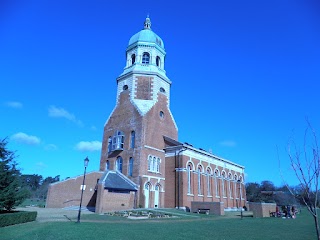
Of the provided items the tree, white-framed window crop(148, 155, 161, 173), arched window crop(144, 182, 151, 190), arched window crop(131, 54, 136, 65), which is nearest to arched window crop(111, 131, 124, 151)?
white-framed window crop(148, 155, 161, 173)

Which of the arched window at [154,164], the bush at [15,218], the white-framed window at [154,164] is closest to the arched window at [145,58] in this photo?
the white-framed window at [154,164]

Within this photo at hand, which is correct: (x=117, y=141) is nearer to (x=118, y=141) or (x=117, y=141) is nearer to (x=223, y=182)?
(x=118, y=141)

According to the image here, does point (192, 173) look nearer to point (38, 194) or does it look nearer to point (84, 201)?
point (84, 201)

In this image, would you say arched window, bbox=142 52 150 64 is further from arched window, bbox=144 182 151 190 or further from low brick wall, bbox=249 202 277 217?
low brick wall, bbox=249 202 277 217

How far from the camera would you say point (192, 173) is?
37031 millimetres

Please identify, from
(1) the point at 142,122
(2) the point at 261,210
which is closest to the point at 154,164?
(1) the point at 142,122

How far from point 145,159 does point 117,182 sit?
5.62 m

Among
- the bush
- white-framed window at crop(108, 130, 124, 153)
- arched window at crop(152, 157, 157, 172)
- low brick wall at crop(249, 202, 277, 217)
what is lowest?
the bush

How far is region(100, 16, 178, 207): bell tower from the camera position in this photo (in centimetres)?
3434

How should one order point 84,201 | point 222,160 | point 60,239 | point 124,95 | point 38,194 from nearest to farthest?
point 60,239
point 84,201
point 124,95
point 222,160
point 38,194

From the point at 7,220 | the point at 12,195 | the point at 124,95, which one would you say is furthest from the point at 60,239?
the point at 124,95

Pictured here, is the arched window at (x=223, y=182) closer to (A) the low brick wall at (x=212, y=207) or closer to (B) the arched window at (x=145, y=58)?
(A) the low brick wall at (x=212, y=207)

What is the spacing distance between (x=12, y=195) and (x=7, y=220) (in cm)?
189

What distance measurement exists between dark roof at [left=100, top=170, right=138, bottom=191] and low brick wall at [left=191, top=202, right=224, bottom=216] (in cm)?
808
